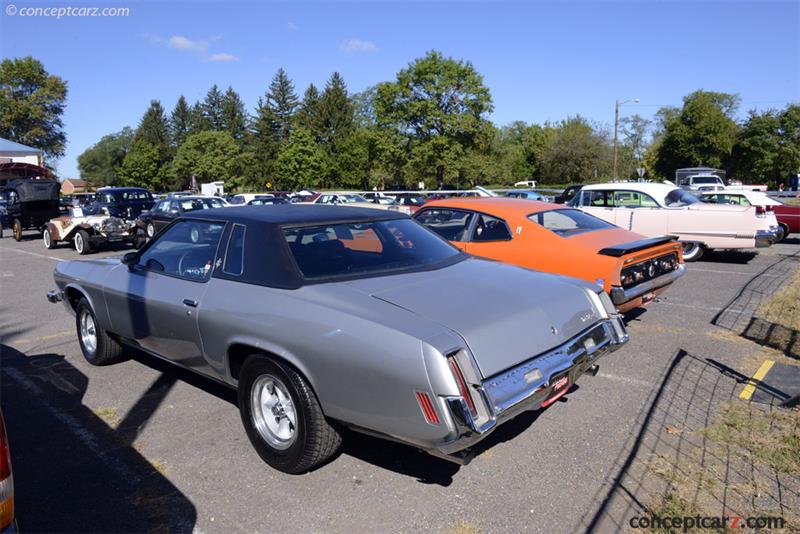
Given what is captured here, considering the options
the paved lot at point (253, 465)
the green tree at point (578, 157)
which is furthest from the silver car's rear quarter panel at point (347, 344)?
the green tree at point (578, 157)

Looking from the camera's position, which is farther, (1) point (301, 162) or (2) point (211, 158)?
(2) point (211, 158)

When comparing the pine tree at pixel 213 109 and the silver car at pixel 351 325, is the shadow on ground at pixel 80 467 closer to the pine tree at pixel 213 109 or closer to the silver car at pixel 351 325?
the silver car at pixel 351 325

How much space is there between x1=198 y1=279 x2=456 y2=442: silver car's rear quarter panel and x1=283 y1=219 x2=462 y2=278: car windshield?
1.06ft

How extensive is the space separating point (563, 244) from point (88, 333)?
5.07m

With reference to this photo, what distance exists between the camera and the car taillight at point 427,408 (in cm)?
276

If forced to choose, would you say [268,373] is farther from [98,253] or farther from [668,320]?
[98,253]

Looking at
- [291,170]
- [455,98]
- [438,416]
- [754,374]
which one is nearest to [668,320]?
[754,374]

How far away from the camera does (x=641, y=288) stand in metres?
6.01

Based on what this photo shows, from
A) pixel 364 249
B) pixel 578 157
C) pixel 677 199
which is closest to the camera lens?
pixel 364 249

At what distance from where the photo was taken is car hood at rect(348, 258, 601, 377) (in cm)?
307

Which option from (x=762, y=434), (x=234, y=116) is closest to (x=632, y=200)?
(x=762, y=434)

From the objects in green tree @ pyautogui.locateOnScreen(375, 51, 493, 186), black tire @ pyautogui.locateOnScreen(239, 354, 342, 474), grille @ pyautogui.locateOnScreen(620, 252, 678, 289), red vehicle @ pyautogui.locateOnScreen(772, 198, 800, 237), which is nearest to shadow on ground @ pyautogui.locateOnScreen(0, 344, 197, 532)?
black tire @ pyautogui.locateOnScreen(239, 354, 342, 474)

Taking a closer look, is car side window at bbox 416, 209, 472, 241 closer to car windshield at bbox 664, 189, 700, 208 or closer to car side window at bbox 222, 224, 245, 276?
car side window at bbox 222, 224, 245, 276

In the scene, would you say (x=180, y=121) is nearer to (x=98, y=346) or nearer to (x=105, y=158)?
(x=105, y=158)
